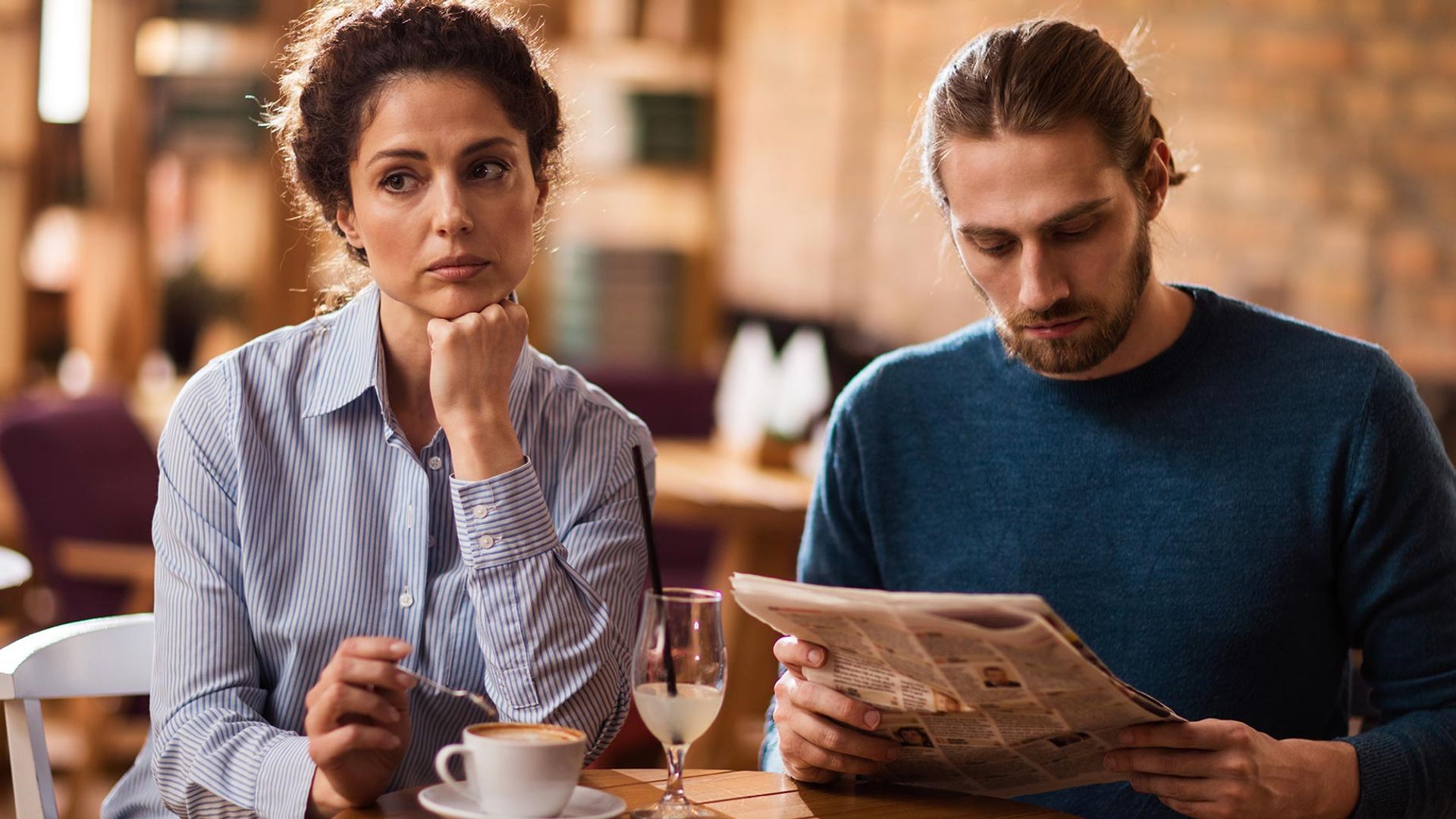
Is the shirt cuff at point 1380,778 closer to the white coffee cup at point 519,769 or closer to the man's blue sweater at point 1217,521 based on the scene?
the man's blue sweater at point 1217,521

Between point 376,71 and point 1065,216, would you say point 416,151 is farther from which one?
point 1065,216

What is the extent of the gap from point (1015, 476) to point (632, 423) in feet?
1.38

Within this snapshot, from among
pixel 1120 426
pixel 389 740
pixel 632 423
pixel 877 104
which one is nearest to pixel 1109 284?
pixel 1120 426

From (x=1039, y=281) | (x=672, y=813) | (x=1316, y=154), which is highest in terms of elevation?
(x=1316, y=154)

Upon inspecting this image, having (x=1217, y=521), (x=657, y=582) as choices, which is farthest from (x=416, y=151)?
(x=1217, y=521)

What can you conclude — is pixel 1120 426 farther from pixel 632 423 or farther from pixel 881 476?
pixel 632 423

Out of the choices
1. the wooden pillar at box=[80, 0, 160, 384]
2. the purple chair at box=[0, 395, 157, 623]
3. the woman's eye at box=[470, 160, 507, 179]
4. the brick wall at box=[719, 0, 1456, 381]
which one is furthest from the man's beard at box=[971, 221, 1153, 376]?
the wooden pillar at box=[80, 0, 160, 384]

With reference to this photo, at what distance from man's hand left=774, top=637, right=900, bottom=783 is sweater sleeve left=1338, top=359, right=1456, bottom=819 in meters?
0.51

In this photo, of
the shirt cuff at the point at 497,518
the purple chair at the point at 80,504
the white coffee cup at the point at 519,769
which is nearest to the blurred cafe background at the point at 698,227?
the purple chair at the point at 80,504

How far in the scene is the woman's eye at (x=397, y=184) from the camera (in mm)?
1538

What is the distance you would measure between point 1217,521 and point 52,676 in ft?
3.86

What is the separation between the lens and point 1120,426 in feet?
5.53

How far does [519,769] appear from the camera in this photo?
3.65 feet

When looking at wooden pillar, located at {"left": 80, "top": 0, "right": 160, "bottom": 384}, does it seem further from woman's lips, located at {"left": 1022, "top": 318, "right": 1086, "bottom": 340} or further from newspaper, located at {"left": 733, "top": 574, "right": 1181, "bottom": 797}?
newspaper, located at {"left": 733, "top": 574, "right": 1181, "bottom": 797}
